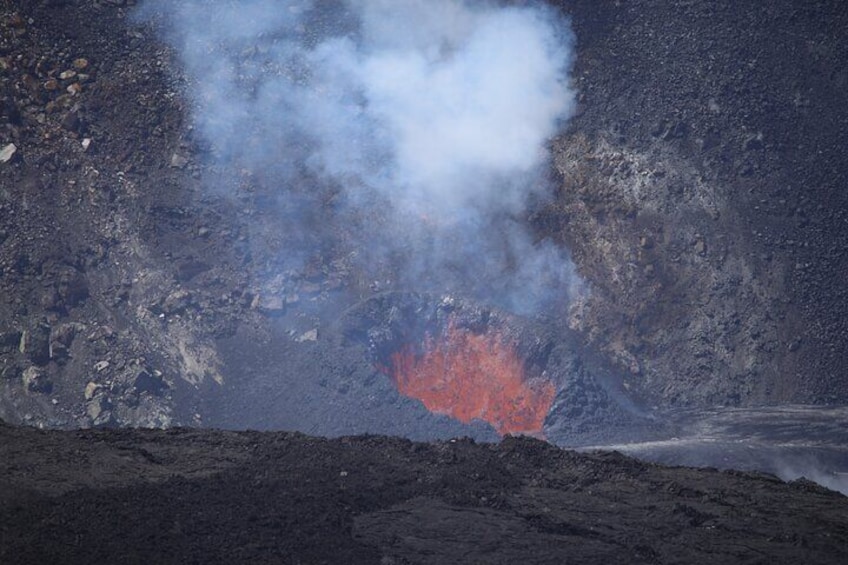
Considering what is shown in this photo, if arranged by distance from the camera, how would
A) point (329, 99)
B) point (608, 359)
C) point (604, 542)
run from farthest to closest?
point (329, 99)
point (608, 359)
point (604, 542)

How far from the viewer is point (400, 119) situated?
104 ft

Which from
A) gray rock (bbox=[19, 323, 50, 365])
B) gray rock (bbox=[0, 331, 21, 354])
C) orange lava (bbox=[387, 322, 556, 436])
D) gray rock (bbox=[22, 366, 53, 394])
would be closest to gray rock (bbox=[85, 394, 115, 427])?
gray rock (bbox=[22, 366, 53, 394])

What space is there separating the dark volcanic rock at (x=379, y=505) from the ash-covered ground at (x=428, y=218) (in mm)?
8228

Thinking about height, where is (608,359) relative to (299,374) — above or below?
above

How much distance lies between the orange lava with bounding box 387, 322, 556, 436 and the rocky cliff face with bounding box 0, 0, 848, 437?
43.1 inches

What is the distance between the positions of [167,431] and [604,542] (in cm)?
923

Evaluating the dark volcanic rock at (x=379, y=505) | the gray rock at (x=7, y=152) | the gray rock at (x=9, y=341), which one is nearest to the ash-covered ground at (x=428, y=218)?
the gray rock at (x=7, y=152)

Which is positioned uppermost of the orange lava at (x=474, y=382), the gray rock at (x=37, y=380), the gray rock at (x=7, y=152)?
the gray rock at (x=7, y=152)

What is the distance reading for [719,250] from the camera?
2992 cm

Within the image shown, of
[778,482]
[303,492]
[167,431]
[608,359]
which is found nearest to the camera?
[303,492]

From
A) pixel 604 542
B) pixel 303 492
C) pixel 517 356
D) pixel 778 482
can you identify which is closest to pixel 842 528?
pixel 778 482

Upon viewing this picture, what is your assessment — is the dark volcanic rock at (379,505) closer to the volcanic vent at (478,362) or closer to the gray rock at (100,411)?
the gray rock at (100,411)

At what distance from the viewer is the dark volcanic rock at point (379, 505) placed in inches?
578

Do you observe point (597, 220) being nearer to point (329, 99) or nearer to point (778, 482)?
point (329, 99)
